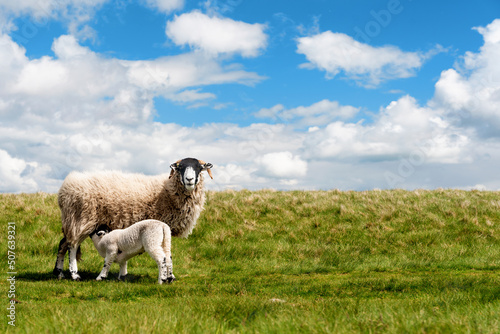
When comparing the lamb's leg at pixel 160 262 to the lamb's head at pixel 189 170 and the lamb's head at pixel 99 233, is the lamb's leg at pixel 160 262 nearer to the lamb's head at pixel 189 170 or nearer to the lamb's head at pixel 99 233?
the lamb's head at pixel 189 170

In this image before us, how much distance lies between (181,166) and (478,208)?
458 inches

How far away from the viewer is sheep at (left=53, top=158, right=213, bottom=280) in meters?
10.0

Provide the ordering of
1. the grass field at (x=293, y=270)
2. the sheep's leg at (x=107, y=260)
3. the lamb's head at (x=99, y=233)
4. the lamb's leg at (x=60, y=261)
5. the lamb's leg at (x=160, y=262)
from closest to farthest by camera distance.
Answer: the grass field at (x=293, y=270) → the lamb's leg at (x=160, y=262) → the sheep's leg at (x=107, y=260) → the lamb's head at (x=99, y=233) → the lamb's leg at (x=60, y=261)

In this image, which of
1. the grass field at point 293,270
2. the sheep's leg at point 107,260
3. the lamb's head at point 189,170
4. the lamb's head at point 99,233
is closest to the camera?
the grass field at point 293,270

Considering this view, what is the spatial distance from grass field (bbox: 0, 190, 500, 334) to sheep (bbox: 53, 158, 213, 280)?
1163 mm

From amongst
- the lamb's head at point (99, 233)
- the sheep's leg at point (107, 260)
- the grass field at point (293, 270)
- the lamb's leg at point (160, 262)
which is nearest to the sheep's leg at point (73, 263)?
the grass field at point (293, 270)

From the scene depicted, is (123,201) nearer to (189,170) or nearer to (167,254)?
(189,170)

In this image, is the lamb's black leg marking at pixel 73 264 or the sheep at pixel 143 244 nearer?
the sheep at pixel 143 244

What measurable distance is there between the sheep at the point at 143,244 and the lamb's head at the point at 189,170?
1164 millimetres


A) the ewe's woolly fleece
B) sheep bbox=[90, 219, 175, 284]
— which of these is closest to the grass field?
sheep bbox=[90, 219, 175, 284]

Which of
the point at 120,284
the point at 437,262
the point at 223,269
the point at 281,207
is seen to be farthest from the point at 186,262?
the point at 437,262

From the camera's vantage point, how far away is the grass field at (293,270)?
3.99 m

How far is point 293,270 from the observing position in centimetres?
1105

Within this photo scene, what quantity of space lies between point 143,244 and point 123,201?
166 centimetres
